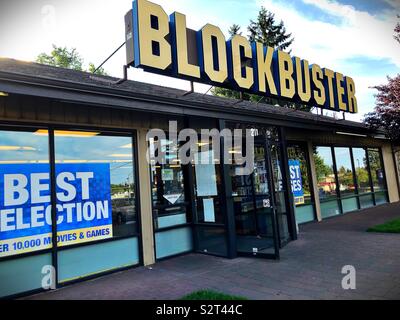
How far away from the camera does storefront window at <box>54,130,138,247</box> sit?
17.5ft

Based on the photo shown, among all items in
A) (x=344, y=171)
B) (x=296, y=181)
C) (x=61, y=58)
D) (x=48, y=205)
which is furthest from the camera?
(x=61, y=58)

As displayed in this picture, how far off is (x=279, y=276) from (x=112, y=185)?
349cm

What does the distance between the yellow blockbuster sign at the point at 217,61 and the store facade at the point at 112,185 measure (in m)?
0.66

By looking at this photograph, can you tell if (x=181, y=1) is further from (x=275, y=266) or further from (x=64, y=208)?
(x=275, y=266)

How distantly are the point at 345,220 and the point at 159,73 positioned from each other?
787cm

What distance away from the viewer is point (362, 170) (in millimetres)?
13086

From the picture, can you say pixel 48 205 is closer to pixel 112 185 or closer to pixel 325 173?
pixel 112 185

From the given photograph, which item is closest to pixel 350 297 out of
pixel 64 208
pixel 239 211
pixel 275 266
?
pixel 275 266

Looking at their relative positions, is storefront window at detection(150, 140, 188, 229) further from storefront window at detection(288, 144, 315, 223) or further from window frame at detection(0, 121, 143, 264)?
storefront window at detection(288, 144, 315, 223)

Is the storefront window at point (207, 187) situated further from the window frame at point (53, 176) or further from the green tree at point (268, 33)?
the green tree at point (268, 33)

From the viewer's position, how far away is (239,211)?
6984mm

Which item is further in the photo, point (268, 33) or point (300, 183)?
point (268, 33)

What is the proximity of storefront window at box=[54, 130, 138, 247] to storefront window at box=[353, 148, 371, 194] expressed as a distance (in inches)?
408

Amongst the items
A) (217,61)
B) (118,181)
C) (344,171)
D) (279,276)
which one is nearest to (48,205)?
(118,181)
